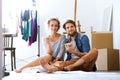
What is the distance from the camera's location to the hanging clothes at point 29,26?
4426mm

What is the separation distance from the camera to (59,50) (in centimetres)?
309

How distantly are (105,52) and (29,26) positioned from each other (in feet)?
5.55

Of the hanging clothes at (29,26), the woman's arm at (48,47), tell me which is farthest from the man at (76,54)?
the hanging clothes at (29,26)

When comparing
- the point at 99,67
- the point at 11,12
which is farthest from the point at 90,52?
the point at 11,12

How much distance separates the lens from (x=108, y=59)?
134 inches

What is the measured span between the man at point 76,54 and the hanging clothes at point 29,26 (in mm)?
1448

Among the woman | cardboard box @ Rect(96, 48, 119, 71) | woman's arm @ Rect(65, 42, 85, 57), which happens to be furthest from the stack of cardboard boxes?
the woman

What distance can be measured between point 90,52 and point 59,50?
1.37ft

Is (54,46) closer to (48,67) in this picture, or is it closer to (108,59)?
(48,67)

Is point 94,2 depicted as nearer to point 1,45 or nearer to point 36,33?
point 36,33

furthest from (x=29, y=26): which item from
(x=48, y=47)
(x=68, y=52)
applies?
(x=68, y=52)

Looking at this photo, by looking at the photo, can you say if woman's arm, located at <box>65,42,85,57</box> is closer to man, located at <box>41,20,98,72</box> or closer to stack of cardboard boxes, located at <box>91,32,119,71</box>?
man, located at <box>41,20,98,72</box>

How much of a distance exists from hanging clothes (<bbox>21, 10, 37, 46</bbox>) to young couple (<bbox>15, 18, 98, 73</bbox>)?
1.36 meters

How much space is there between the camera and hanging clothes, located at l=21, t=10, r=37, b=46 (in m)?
4.43
